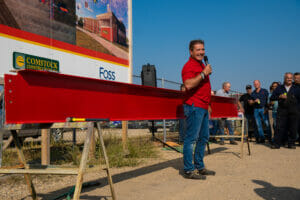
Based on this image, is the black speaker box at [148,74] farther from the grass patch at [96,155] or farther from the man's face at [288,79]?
the man's face at [288,79]

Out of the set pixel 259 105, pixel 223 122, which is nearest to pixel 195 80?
pixel 223 122

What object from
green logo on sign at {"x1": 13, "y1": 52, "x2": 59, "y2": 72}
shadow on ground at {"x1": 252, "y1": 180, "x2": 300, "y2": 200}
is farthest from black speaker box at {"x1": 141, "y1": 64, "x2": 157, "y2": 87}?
shadow on ground at {"x1": 252, "y1": 180, "x2": 300, "y2": 200}

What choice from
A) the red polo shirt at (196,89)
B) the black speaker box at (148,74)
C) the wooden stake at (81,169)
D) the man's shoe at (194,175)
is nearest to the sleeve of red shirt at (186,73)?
the red polo shirt at (196,89)

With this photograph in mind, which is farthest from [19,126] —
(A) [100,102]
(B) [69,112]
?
(A) [100,102]

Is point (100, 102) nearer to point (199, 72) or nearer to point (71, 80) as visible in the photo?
point (71, 80)

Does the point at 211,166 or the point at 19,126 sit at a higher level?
the point at 19,126

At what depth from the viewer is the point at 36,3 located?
4949 mm

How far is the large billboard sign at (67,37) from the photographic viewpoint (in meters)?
4.45

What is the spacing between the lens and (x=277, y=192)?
3600mm

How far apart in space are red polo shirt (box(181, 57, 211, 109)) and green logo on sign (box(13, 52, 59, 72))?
2274 mm

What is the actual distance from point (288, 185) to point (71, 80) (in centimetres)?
321

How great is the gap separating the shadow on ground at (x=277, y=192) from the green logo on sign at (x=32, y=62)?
3.78 metres

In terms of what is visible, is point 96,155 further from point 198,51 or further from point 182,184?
point 198,51

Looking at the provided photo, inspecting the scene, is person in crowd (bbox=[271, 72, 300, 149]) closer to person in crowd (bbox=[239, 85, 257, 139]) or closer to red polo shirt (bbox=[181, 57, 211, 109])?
person in crowd (bbox=[239, 85, 257, 139])
